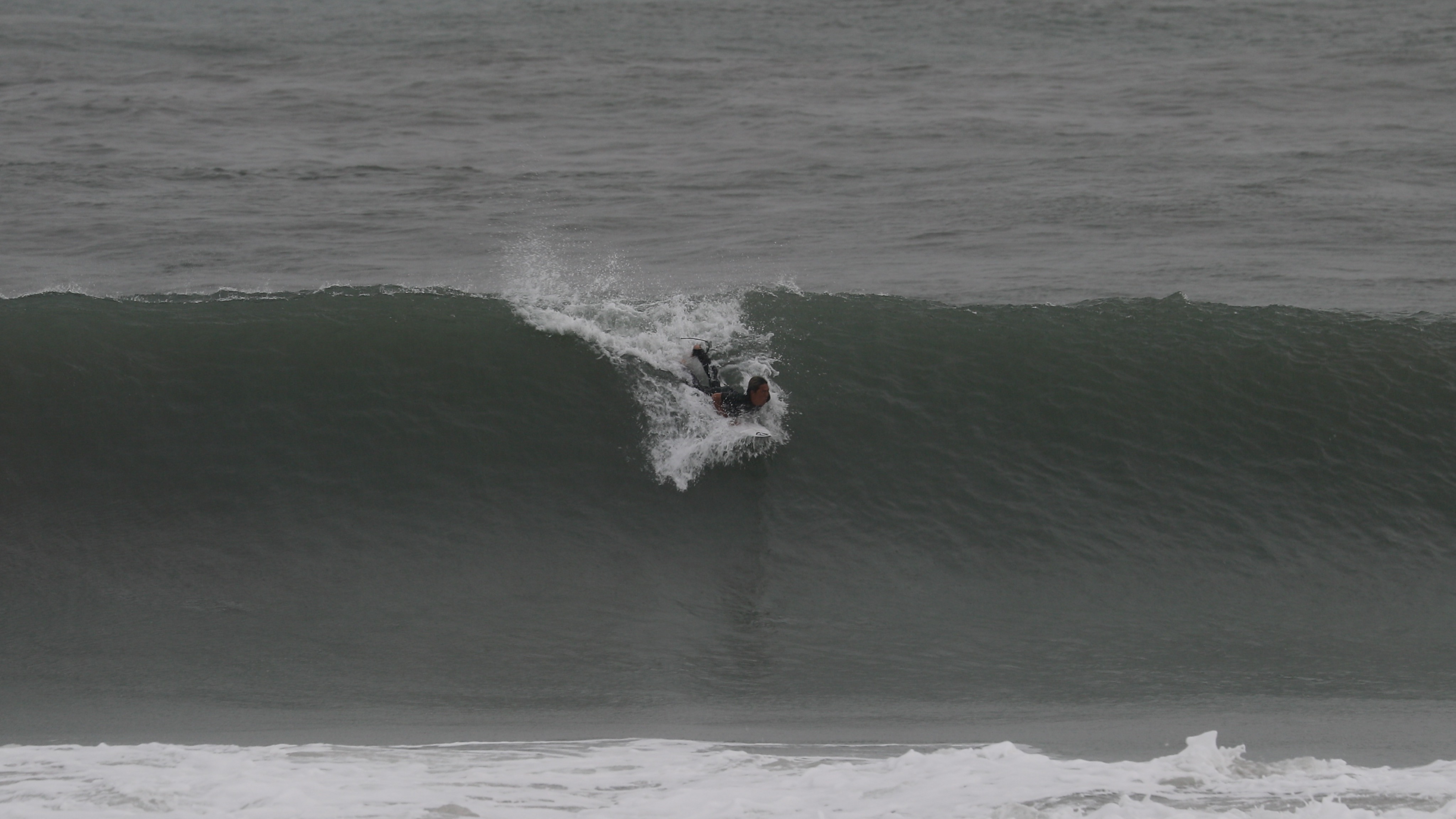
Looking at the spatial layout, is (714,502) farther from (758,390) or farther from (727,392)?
(758,390)

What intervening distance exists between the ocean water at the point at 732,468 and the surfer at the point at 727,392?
0.84 ft

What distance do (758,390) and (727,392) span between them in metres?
0.45

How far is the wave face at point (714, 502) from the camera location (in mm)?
9320

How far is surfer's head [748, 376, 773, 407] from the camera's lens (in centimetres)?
1086

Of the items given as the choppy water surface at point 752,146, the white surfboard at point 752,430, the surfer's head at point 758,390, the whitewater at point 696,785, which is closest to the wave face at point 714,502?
the white surfboard at point 752,430

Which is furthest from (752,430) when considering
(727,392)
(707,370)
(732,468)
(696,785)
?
(696,785)

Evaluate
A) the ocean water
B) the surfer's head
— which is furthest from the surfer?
the ocean water

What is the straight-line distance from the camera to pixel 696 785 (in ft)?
24.1

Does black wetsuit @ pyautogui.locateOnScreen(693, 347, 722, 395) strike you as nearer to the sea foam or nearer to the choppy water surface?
the sea foam

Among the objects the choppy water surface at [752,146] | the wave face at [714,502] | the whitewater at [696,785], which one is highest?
the choppy water surface at [752,146]

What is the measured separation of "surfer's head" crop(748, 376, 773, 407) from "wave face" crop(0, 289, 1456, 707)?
808mm

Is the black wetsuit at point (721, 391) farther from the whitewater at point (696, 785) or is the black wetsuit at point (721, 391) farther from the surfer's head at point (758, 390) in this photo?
the whitewater at point (696, 785)

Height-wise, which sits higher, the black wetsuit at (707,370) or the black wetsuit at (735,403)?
the black wetsuit at (707,370)

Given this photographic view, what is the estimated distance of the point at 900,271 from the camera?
1522cm
